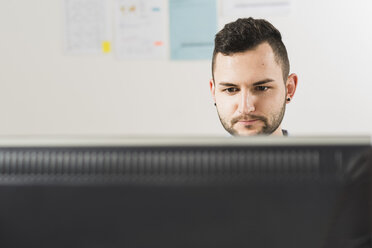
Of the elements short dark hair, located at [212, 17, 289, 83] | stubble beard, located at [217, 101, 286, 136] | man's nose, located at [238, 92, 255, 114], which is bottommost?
stubble beard, located at [217, 101, 286, 136]

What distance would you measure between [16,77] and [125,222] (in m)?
1.80

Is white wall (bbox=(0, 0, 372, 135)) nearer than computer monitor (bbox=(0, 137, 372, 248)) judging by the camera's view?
No

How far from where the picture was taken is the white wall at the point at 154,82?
1.80 m

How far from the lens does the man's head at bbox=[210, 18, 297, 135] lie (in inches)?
43.8

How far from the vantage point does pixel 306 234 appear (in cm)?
34

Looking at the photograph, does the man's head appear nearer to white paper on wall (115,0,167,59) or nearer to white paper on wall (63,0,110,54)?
white paper on wall (115,0,167,59)

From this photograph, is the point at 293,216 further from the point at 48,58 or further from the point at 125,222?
the point at 48,58

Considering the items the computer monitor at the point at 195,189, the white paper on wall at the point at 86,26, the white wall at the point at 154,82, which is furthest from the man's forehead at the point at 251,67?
the white paper on wall at the point at 86,26

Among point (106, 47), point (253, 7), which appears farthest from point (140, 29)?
point (253, 7)

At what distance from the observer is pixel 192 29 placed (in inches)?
73.0

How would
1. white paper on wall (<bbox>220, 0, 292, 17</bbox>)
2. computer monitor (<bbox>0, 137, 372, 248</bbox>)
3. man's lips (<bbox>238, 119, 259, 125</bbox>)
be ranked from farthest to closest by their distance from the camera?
white paper on wall (<bbox>220, 0, 292, 17</bbox>), man's lips (<bbox>238, 119, 259, 125</bbox>), computer monitor (<bbox>0, 137, 372, 248</bbox>)

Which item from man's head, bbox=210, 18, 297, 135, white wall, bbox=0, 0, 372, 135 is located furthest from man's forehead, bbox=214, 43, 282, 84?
Result: white wall, bbox=0, 0, 372, 135

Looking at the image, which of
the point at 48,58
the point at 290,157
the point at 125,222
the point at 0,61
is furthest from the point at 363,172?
the point at 0,61

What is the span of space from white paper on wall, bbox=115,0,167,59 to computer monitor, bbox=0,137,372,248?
1544mm
